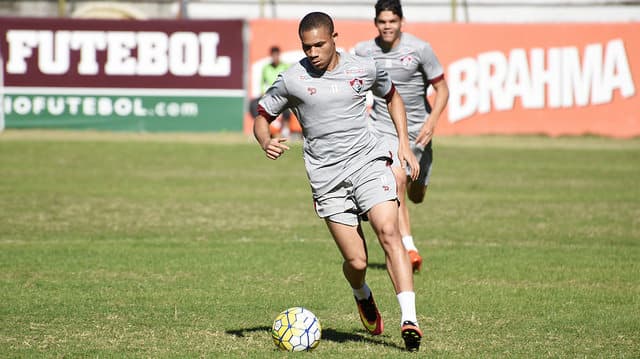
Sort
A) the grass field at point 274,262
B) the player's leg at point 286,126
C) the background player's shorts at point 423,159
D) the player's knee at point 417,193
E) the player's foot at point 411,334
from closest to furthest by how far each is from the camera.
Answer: the player's foot at point 411,334, the grass field at point 274,262, the background player's shorts at point 423,159, the player's knee at point 417,193, the player's leg at point 286,126

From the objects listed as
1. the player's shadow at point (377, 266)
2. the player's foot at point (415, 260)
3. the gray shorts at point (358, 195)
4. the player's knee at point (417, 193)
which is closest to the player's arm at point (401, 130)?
the gray shorts at point (358, 195)

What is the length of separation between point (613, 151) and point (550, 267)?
47.2 feet

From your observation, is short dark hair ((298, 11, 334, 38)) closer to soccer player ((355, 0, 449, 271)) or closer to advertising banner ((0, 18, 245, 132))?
soccer player ((355, 0, 449, 271))

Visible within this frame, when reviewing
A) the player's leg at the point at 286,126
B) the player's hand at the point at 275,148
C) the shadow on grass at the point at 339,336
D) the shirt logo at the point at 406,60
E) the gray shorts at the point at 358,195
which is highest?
the shirt logo at the point at 406,60

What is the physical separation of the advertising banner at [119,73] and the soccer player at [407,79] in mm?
16960

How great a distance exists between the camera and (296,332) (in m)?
7.44

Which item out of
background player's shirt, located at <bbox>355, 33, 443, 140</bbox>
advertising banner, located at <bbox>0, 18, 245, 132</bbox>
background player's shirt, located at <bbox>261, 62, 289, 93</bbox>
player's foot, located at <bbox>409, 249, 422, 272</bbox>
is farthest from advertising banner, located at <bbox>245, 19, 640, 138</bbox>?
player's foot, located at <bbox>409, 249, 422, 272</bbox>

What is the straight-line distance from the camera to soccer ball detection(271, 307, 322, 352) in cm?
741

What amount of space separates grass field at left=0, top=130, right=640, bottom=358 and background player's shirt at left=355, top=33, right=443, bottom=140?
61.0 inches

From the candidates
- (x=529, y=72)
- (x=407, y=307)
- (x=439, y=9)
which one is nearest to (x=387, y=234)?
(x=407, y=307)

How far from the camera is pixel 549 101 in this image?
1101 inches

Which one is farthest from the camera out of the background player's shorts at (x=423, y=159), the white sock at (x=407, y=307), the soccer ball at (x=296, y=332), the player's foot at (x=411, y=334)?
the background player's shorts at (x=423, y=159)

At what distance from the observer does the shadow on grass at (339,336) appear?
782cm

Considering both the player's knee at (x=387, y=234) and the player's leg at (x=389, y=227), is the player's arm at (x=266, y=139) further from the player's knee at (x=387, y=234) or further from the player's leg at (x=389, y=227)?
the player's knee at (x=387, y=234)
